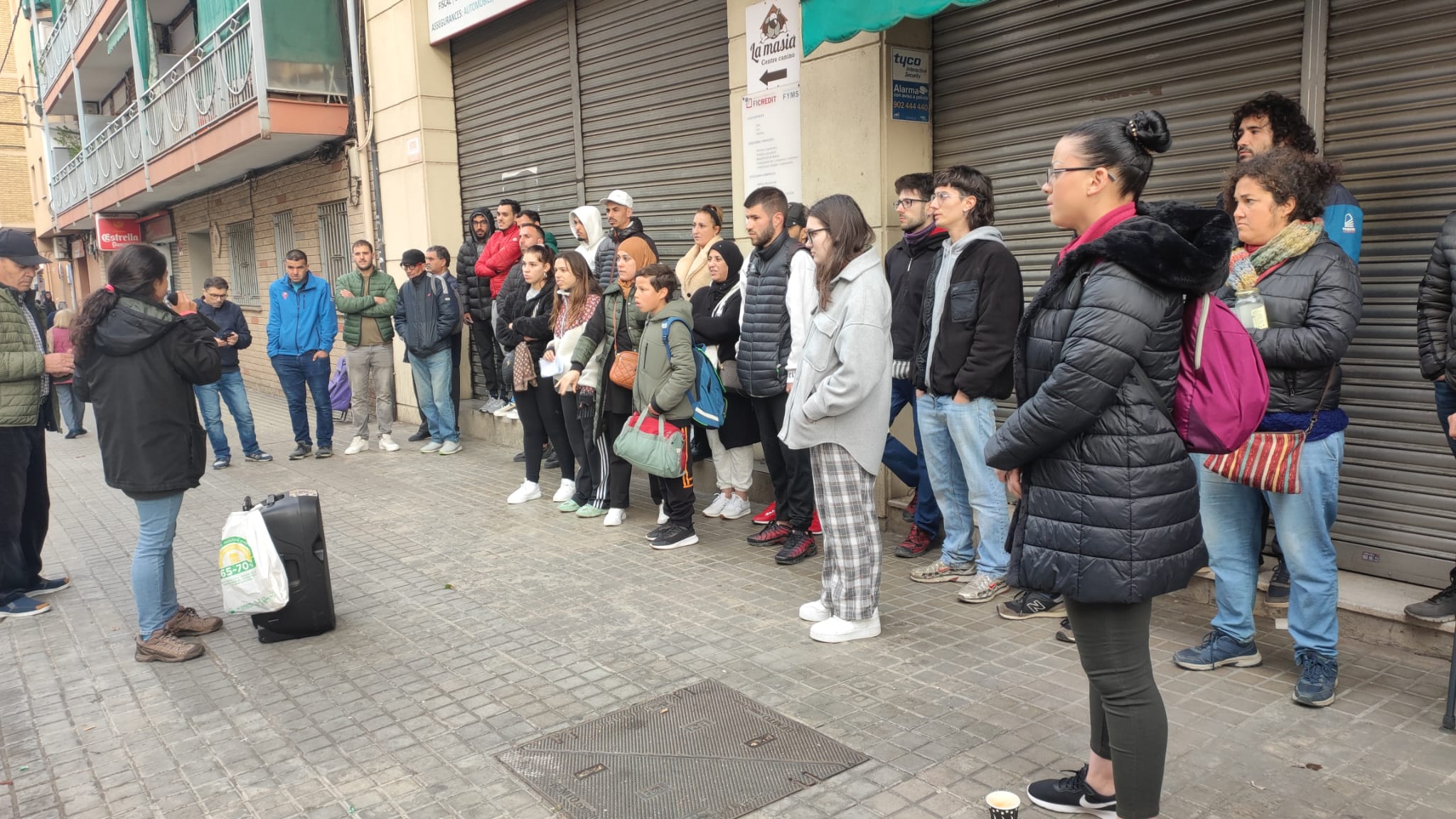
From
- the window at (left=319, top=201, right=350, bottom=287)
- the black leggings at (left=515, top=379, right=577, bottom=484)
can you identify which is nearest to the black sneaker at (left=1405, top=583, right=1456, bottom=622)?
the black leggings at (left=515, top=379, right=577, bottom=484)

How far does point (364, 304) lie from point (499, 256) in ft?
5.40

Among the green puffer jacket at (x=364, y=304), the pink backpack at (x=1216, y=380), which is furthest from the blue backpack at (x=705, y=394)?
the green puffer jacket at (x=364, y=304)

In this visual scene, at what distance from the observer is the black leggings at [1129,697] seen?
9.00ft

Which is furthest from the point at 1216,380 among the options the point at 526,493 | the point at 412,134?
the point at 412,134

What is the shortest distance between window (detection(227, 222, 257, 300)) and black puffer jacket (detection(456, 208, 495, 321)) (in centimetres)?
966

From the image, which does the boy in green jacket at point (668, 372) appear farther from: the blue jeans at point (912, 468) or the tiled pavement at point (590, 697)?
the blue jeans at point (912, 468)

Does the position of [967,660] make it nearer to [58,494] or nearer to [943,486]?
[943,486]

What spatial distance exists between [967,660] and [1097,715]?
1410 millimetres

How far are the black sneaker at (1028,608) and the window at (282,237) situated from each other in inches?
552

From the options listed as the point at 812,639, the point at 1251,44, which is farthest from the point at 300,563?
the point at 1251,44

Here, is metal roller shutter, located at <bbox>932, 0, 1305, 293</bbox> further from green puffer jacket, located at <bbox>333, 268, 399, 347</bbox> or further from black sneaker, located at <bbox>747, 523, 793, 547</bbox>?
green puffer jacket, located at <bbox>333, 268, 399, 347</bbox>

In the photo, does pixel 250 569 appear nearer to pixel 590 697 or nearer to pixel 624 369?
pixel 590 697

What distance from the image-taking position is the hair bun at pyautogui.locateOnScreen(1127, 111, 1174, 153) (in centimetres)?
269

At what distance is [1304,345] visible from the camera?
375 cm
